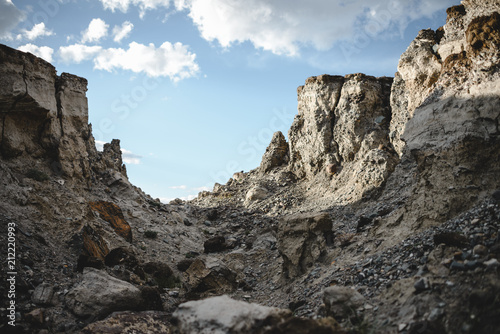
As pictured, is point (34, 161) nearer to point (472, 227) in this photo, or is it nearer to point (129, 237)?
point (129, 237)

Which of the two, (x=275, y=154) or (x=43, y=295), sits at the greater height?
(x=275, y=154)

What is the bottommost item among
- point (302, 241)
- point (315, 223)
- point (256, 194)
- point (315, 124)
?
point (302, 241)

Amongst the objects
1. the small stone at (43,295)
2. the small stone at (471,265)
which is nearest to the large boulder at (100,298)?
the small stone at (43,295)

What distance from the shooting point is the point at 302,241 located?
1241 cm

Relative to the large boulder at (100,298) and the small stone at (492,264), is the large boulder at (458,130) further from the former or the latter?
the large boulder at (100,298)

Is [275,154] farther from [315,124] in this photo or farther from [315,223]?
[315,223]

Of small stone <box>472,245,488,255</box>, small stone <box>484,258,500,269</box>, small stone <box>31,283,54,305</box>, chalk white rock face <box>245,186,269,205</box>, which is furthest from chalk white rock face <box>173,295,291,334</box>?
chalk white rock face <box>245,186,269,205</box>

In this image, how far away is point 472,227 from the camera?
7.16 metres

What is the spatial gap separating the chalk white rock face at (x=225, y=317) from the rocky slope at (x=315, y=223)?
0.08ft

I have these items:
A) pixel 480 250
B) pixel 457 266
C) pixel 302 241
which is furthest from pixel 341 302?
pixel 302 241

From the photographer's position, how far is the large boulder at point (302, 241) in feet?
40.0

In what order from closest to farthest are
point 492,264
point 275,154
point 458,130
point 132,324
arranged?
point 492,264 → point 132,324 → point 458,130 → point 275,154

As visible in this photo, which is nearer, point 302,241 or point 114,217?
point 302,241

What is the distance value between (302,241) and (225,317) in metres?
7.88
